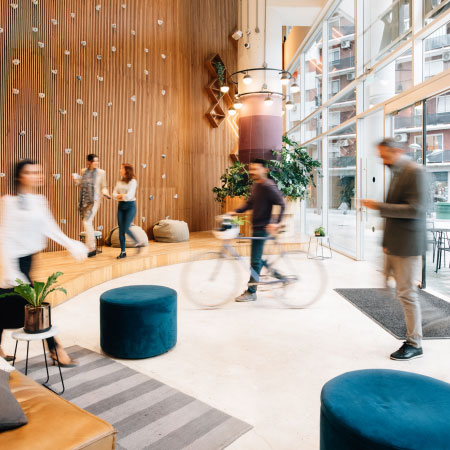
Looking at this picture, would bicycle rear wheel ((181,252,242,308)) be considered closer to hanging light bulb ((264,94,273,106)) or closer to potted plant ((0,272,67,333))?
potted plant ((0,272,67,333))

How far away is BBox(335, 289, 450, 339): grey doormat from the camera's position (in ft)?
13.8

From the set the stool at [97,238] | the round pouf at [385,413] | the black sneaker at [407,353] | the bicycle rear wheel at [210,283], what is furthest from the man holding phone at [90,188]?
the round pouf at [385,413]

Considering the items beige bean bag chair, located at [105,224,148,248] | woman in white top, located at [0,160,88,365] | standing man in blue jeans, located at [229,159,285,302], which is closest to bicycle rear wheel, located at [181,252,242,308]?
standing man in blue jeans, located at [229,159,285,302]

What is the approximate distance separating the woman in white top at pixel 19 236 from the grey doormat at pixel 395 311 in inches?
112

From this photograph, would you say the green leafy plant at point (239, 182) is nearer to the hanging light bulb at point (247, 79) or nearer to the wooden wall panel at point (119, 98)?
the wooden wall panel at point (119, 98)

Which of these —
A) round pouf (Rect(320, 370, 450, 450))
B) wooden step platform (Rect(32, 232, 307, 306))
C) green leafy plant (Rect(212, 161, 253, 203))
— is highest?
green leafy plant (Rect(212, 161, 253, 203))

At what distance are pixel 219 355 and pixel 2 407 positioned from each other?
221cm

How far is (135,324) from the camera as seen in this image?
Answer: 11.2 ft

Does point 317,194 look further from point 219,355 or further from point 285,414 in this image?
point 285,414

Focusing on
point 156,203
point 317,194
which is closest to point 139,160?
point 156,203

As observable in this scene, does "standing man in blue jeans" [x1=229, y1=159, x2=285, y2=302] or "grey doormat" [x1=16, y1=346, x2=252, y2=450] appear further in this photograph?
"standing man in blue jeans" [x1=229, y1=159, x2=285, y2=302]

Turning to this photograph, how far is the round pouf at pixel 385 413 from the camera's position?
146 cm

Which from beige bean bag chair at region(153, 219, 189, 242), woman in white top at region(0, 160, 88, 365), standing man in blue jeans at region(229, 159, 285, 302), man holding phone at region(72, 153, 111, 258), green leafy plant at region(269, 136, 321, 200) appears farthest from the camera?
green leafy plant at region(269, 136, 321, 200)

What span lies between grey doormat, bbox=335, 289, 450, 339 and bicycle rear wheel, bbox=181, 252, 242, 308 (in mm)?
1520
